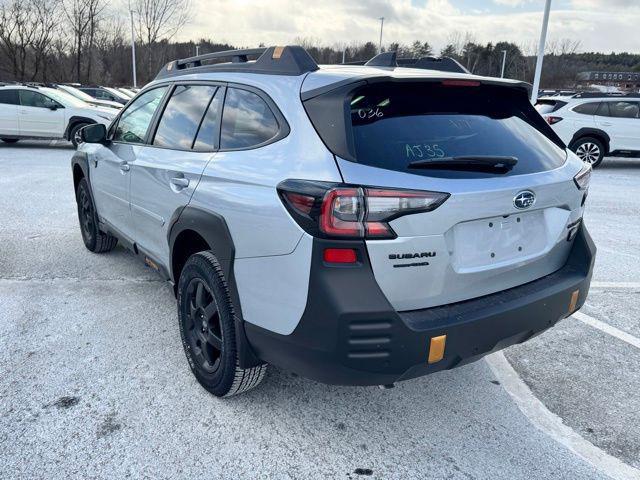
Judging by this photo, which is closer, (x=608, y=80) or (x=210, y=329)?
(x=210, y=329)

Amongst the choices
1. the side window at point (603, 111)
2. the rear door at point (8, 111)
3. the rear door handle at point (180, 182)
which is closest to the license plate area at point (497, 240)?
the rear door handle at point (180, 182)

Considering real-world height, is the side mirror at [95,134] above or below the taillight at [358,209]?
above

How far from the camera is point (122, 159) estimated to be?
396cm

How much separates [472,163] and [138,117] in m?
2.73

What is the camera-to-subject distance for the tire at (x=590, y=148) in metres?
12.7

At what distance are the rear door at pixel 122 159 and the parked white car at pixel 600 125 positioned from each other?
435 inches

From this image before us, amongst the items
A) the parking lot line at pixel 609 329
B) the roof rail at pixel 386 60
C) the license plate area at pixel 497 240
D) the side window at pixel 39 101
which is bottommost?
the parking lot line at pixel 609 329

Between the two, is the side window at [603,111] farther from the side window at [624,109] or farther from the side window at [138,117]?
the side window at [138,117]

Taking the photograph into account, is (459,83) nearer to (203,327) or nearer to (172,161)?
(172,161)

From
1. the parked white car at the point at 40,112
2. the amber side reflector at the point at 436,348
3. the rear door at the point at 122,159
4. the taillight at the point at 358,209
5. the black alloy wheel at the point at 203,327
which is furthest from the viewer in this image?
the parked white car at the point at 40,112

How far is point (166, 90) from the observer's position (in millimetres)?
3629

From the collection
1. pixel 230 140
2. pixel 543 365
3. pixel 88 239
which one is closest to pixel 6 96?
pixel 88 239

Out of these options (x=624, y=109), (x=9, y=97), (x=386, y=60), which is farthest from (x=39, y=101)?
(x=624, y=109)

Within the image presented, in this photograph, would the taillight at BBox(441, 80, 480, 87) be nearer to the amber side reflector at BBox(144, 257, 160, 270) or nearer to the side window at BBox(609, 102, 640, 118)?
the amber side reflector at BBox(144, 257, 160, 270)
